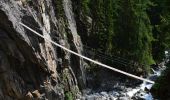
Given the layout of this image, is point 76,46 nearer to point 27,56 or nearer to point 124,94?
point 124,94

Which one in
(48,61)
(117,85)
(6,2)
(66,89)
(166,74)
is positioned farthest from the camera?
(117,85)

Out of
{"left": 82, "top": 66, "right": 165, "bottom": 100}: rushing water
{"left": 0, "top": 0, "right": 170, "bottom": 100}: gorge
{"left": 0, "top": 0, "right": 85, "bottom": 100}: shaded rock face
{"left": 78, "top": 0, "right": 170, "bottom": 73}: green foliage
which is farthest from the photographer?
{"left": 78, "top": 0, "right": 170, "bottom": 73}: green foliage

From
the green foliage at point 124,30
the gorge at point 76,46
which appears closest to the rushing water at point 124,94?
the gorge at point 76,46

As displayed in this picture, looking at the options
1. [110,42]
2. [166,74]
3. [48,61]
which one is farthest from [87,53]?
[166,74]

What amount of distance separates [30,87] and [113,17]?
1669 centimetres

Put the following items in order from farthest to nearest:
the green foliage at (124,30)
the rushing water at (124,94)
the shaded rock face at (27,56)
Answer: the green foliage at (124,30) < the rushing water at (124,94) < the shaded rock face at (27,56)

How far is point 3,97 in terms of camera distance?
25906 mm

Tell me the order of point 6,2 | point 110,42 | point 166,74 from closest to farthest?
point 166,74
point 6,2
point 110,42

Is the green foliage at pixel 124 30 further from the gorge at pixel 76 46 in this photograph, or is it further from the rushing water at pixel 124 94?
the rushing water at pixel 124 94

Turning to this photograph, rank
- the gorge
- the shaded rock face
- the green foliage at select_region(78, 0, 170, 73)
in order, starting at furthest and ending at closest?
the green foliage at select_region(78, 0, 170, 73)
the gorge
the shaded rock face

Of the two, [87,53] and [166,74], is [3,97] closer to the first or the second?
[87,53]

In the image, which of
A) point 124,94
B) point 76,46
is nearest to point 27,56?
point 76,46

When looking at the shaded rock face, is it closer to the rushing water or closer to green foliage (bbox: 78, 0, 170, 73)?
the rushing water

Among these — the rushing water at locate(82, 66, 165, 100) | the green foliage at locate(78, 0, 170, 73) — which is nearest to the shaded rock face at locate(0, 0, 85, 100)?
the rushing water at locate(82, 66, 165, 100)
